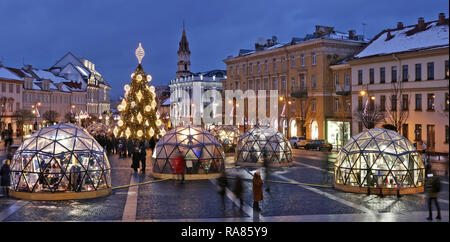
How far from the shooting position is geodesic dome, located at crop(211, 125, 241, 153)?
1633 inches

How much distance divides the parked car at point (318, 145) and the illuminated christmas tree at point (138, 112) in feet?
45.0

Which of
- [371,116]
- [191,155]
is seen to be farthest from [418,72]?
[191,155]

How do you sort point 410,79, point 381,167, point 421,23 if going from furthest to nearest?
point 421,23 < point 410,79 < point 381,167

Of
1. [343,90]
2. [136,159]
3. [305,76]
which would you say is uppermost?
[305,76]

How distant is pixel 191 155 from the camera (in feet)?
82.0

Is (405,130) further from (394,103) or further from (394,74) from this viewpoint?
(394,74)

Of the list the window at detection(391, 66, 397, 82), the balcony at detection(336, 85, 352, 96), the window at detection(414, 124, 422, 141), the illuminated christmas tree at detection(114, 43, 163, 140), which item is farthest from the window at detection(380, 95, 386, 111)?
the illuminated christmas tree at detection(114, 43, 163, 140)

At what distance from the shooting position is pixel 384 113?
4406 cm

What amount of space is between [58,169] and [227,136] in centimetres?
2447

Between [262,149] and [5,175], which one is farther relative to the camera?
[262,149]
